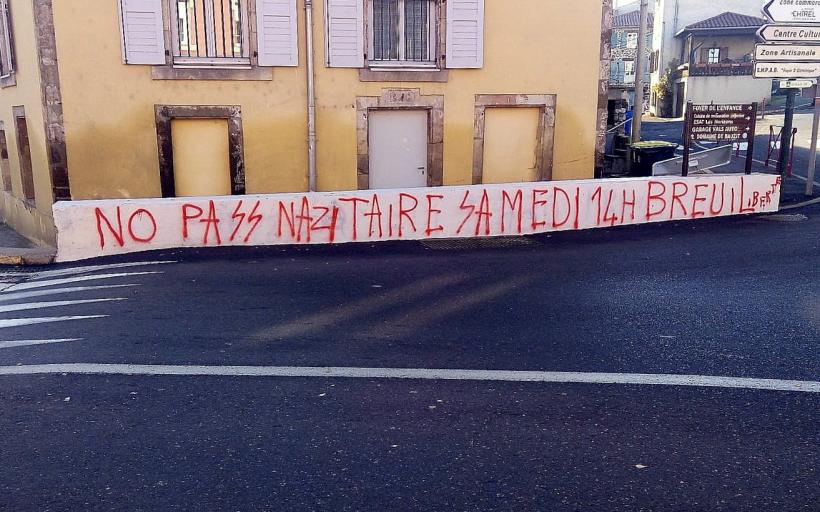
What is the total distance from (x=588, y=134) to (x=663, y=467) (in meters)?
12.5

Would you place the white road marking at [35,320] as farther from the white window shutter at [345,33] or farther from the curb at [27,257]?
the white window shutter at [345,33]

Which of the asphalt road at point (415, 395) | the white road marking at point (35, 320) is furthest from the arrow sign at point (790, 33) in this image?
the white road marking at point (35, 320)

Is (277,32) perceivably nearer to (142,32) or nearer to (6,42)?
(142,32)

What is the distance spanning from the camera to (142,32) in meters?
12.7

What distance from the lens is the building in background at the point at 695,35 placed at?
4341cm

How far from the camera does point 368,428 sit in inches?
167

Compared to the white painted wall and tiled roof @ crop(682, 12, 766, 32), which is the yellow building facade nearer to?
the white painted wall

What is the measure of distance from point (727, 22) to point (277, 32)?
3980cm

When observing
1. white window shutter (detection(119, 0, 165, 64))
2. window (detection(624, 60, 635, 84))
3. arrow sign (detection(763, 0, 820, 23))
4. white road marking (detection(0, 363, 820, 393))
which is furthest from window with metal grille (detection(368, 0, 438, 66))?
window (detection(624, 60, 635, 84))

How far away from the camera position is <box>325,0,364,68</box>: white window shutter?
527 inches

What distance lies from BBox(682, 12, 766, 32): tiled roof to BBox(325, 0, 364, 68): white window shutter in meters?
37.0

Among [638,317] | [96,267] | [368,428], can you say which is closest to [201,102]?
[96,267]

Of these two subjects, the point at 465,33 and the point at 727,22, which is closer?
the point at 465,33

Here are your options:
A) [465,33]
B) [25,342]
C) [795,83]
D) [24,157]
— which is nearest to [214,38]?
[465,33]
